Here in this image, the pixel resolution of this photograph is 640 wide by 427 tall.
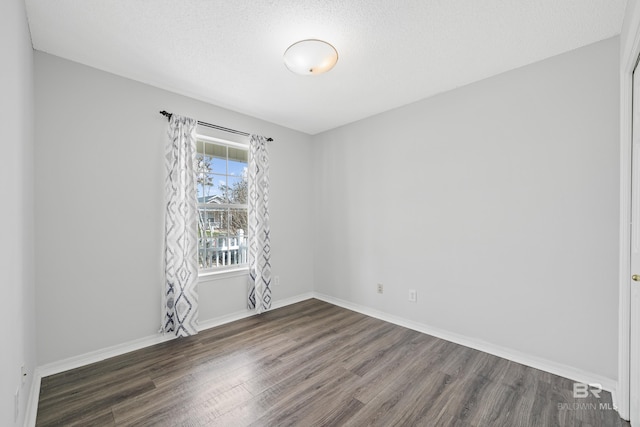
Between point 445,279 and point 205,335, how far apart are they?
2.62 metres

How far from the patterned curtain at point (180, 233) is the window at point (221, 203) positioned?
0.76ft

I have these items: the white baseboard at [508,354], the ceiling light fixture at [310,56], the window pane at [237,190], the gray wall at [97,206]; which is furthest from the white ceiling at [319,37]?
the white baseboard at [508,354]

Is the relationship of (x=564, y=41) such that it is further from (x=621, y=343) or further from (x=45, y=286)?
(x=45, y=286)

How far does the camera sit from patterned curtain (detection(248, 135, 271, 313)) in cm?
347

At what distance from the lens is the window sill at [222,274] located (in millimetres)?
3098

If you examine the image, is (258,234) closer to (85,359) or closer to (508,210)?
(85,359)

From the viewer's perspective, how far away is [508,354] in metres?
2.39

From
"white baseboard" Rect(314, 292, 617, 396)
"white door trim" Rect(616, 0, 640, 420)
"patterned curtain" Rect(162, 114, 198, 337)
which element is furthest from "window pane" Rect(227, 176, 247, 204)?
"white door trim" Rect(616, 0, 640, 420)

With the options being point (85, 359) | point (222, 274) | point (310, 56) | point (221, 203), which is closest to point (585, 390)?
point (310, 56)

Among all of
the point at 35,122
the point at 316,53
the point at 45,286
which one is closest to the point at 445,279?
the point at 316,53

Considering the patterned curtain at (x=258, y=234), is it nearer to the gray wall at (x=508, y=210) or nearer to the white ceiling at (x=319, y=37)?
the white ceiling at (x=319, y=37)

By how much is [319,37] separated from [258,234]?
91.9 inches

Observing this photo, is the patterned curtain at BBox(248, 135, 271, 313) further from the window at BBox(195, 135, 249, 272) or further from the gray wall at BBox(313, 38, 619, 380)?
the gray wall at BBox(313, 38, 619, 380)

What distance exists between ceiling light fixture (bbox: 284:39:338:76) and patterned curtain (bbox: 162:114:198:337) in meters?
1.46
